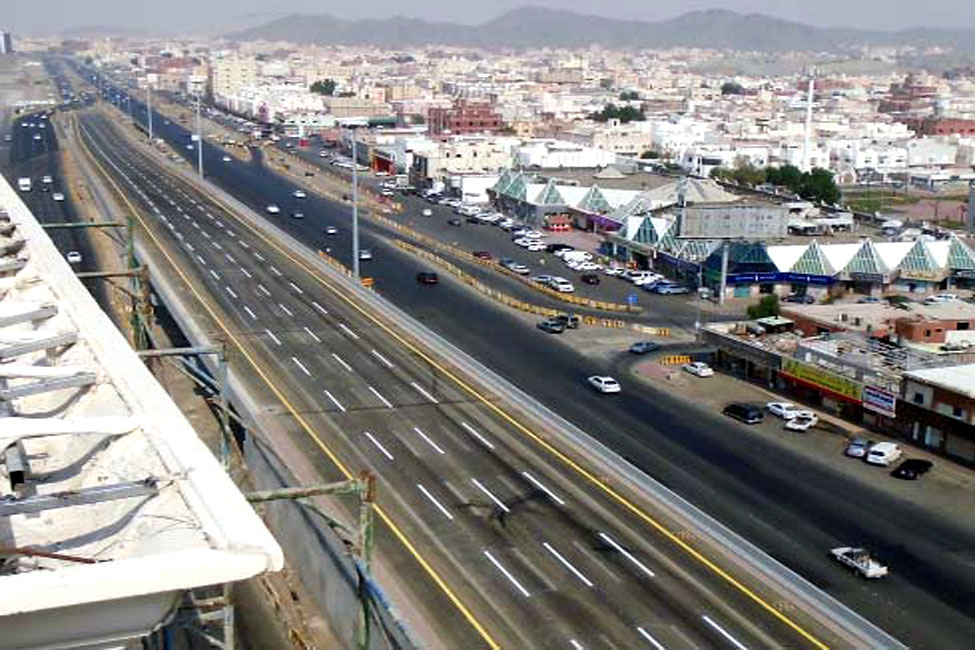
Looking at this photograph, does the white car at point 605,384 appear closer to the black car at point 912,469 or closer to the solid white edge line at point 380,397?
the solid white edge line at point 380,397

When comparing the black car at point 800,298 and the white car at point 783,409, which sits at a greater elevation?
the white car at point 783,409

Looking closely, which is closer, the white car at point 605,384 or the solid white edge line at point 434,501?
the solid white edge line at point 434,501

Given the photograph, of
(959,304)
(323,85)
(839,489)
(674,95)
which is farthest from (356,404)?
(674,95)

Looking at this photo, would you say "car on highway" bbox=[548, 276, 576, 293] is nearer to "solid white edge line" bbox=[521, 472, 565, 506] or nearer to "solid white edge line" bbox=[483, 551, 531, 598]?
"solid white edge line" bbox=[521, 472, 565, 506]

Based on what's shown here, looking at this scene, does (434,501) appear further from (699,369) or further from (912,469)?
(699,369)

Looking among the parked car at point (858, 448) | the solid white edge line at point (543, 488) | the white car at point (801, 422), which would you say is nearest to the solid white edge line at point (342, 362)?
the solid white edge line at point (543, 488)
